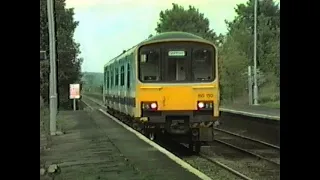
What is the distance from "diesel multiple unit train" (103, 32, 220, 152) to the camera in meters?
13.8

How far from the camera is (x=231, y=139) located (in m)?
20.9

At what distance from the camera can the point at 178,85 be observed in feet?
45.0

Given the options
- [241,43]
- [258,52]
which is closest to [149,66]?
[258,52]

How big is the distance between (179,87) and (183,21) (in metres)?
36.7

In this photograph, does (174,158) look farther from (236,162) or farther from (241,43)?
(241,43)

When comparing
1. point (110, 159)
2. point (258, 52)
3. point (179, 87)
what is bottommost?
point (110, 159)

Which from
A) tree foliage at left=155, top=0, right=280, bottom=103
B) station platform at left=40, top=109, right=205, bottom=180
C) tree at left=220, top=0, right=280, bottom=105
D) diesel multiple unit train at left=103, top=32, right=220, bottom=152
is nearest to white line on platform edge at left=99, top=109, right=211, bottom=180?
station platform at left=40, top=109, right=205, bottom=180

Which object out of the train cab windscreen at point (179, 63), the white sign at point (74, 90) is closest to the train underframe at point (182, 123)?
the train cab windscreen at point (179, 63)

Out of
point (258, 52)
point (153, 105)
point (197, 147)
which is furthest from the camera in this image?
point (258, 52)

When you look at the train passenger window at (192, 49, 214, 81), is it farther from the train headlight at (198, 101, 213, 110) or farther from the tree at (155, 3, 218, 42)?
the tree at (155, 3, 218, 42)

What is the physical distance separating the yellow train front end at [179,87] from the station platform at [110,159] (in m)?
0.90

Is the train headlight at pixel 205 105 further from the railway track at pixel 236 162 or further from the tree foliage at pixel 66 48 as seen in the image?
the tree foliage at pixel 66 48
